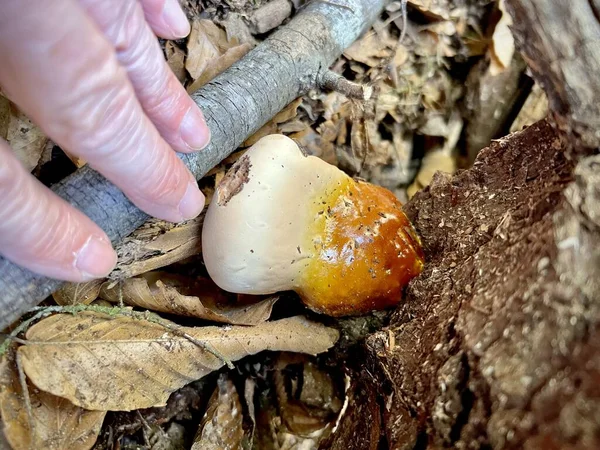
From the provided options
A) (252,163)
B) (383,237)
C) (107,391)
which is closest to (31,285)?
(107,391)

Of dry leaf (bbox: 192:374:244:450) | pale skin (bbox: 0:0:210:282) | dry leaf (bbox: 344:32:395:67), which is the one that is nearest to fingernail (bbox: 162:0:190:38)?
pale skin (bbox: 0:0:210:282)

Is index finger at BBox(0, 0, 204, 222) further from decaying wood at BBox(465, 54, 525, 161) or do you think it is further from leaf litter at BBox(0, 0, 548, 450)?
decaying wood at BBox(465, 54, 525, 161)

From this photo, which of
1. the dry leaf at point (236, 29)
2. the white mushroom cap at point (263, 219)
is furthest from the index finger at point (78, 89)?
the dry leaf at point (236, 29)

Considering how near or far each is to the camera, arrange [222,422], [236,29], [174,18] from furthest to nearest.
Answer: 1. [236,29]
2. [222,422]
3. [174,18]

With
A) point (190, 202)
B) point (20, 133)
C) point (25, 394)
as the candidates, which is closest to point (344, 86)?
point (190, 202)

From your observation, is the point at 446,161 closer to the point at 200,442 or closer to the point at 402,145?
the point at 402,145

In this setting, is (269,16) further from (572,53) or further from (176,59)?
(572,53)

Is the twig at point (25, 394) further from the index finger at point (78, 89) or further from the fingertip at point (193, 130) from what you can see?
the fingertip at point (193, 130)
